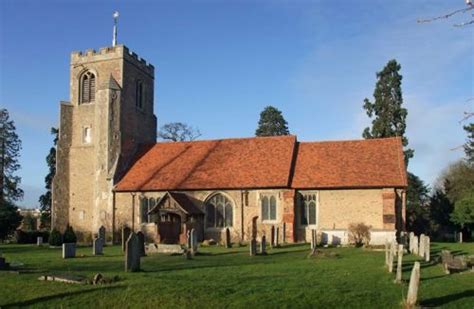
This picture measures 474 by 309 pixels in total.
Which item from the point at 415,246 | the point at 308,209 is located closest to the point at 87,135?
the point at 308,209

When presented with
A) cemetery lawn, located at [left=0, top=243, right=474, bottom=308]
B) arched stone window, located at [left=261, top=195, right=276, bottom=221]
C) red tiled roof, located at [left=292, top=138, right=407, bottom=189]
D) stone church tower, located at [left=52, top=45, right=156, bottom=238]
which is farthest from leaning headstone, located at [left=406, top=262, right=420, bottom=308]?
stone church tower, located at [left=52, top=45, right=156, bottom=238]

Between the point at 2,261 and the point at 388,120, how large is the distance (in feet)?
123

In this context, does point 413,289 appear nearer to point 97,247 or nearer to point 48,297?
point 48,297

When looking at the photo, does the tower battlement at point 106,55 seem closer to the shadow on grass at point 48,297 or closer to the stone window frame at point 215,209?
the stone window frame at point 215,209

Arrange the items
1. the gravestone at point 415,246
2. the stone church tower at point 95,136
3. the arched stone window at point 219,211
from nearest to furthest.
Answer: the gravestone at point 415,246 → the arched stone window at point 219,211 → the stone church tower at point 95,136

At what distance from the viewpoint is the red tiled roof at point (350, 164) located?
109 ft

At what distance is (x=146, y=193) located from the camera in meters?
36.6

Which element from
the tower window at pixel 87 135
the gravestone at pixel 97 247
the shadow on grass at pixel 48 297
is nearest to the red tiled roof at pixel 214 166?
the tower window at pixel 87 135

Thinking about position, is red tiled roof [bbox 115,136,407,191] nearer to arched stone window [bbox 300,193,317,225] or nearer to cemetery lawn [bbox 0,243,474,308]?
arched stone window [bbox 300,193,317,225]

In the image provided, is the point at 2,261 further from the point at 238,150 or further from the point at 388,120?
the point at 388,120

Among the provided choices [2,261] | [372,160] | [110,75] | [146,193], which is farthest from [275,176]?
[2,261]

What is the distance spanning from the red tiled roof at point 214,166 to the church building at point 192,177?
0.08 meters

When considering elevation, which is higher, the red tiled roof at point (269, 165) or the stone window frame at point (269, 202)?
the red tiled roof at point (269, 165)

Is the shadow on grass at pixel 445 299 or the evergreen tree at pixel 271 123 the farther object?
the evergreen tree at pixel 271 123
